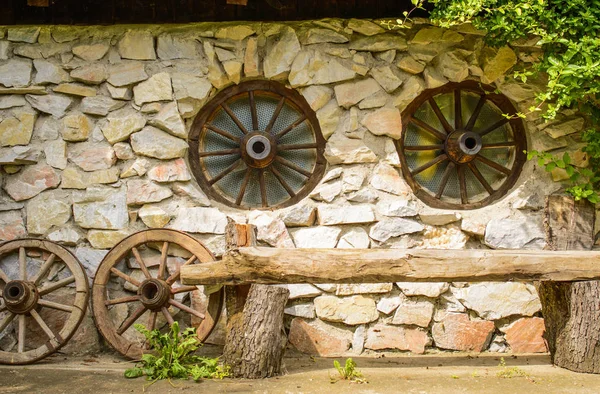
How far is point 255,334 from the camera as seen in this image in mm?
3844

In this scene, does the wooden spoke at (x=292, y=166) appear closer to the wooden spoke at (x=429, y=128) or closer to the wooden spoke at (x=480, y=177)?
the wooden spoke at (x=429, y=128)

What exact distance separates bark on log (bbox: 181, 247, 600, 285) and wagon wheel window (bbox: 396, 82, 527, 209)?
1.16 metres

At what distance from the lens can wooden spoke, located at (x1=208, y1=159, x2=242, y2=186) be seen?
4.88 m

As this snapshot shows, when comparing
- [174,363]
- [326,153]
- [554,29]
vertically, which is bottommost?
[174,363]

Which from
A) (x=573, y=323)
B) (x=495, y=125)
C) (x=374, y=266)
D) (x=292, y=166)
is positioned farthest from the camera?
(x=495, y=125)

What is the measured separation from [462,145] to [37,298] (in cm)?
323

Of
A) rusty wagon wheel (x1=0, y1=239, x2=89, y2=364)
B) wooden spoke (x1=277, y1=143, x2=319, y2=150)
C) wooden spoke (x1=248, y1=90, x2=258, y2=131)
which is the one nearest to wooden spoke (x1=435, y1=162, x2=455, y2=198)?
wooden spoke (x1=277, y1=143, x2=319, y2=150)

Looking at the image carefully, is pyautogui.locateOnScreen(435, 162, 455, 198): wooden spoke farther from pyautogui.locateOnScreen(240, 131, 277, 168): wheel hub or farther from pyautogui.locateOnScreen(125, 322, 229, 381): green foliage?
pyautogui.locateOnScreen(125, 322, 229, 381): green foliage

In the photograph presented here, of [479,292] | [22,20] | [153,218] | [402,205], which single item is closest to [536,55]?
[402,205]

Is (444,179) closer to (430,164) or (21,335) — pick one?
(430,164)

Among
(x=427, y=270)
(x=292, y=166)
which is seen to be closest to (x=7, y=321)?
(x=292, y=166)

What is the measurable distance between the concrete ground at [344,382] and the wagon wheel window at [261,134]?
1.28 metres

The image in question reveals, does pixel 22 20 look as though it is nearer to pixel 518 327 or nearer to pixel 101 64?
pixel 101 64

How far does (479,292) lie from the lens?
4.67m
